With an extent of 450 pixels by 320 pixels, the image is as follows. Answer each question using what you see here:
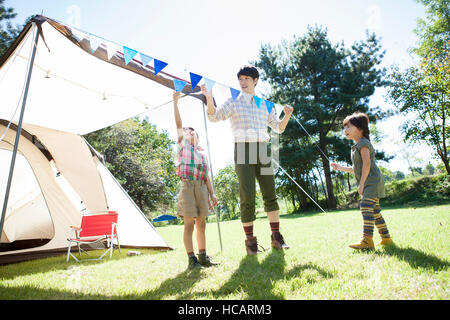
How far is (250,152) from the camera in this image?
2.70m

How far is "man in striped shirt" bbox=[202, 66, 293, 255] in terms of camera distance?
8.77ft

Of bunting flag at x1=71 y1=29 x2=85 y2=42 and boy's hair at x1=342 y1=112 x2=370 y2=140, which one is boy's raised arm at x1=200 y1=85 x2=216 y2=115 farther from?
boy's hair at x1=342 y1=112 x2=370 y2=140

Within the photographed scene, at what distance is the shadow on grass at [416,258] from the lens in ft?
5.57

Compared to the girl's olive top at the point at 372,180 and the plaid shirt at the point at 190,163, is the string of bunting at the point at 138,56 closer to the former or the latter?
the plaid shirt at the point at 190,163

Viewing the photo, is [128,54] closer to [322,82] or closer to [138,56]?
[138,56]

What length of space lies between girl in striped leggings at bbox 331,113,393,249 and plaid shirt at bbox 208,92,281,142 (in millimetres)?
879

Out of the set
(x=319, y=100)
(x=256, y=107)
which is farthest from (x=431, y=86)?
(x=256, y=107)

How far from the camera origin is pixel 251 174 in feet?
8.82

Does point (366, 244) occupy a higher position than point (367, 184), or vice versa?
point (367, 184)

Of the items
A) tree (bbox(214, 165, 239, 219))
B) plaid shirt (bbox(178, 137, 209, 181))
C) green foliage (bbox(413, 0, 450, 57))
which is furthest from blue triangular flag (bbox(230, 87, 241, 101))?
tree (bbox(214, 165, 239, 219))

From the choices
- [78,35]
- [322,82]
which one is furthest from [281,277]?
[322,82]

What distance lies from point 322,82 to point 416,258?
46.7ft
